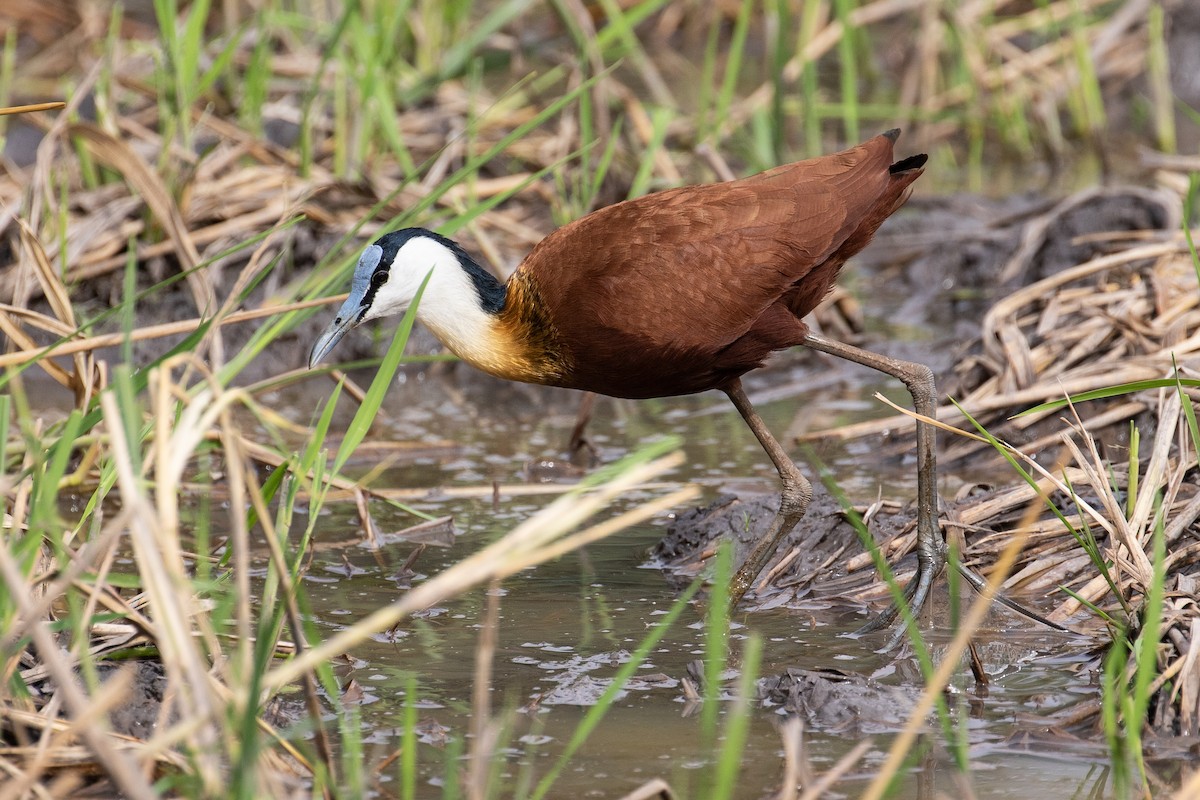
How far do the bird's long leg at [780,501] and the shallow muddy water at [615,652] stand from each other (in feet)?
0.86

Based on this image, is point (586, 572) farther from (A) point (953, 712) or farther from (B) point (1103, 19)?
(B) point (1103, 19)

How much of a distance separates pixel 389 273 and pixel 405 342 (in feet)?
4.36

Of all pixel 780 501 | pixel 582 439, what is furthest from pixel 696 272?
pixel 582 439

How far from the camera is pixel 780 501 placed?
13.9ft

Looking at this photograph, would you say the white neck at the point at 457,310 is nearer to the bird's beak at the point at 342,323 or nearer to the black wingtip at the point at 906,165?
the bird's beak at the point at 342,323

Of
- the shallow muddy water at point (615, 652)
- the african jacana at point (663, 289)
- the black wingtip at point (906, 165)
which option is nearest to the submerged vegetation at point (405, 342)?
the shallow muddy water at point (615, 652)

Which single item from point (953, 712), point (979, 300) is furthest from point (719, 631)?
point (979, 300)

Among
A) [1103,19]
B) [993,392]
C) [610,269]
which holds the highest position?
[1103,19]

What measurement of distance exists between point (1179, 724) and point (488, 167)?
4789 mm

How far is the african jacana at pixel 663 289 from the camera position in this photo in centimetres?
379

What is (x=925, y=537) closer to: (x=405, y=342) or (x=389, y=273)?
(x=389, y=273)

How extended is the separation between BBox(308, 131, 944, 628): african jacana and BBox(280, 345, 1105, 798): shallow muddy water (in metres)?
0.41

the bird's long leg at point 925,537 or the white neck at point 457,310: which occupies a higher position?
the white neck at point 457,310

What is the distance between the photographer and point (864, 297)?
Result: 266 inches
